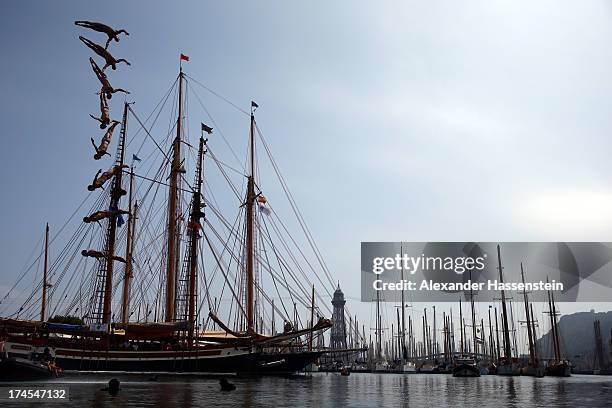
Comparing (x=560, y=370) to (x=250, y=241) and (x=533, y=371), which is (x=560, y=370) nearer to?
(x=533, y=371)

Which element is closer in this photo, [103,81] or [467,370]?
[103,81]

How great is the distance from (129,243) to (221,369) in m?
28.8

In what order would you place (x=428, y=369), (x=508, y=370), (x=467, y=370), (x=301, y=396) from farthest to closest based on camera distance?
(x=428, y=369), (x=508, y=370), (x=467, y=370), (x=301, y=396)

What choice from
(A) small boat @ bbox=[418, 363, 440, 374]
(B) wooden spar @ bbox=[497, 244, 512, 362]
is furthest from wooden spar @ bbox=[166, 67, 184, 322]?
(A) small boat @ bbox=[418, 363, 440, 374]

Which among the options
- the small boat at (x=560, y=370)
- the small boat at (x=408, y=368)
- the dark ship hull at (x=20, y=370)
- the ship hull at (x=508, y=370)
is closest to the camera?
the dark ship hull at (x=20, y=370)

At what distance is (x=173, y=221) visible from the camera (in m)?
70.7

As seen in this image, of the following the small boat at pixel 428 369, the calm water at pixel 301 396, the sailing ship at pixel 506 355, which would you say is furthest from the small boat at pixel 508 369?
the calm water at pixel 301 396

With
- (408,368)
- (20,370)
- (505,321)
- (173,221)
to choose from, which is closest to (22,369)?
(20,370)

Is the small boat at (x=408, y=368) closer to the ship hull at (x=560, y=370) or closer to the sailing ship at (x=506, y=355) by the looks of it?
the sailing ship at (x=506, y=355)

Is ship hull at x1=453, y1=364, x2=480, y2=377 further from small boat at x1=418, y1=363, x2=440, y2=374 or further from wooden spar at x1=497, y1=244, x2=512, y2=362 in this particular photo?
small boat at x1=418, y1=363, x2=440, y2=374

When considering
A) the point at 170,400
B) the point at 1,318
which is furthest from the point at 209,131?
the point at 170,400

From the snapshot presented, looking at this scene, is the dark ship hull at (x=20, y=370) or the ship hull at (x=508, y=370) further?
the ship hull at (x=508, y=370)

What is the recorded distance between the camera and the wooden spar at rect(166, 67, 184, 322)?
6819 cm

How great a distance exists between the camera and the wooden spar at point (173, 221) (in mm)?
68188
